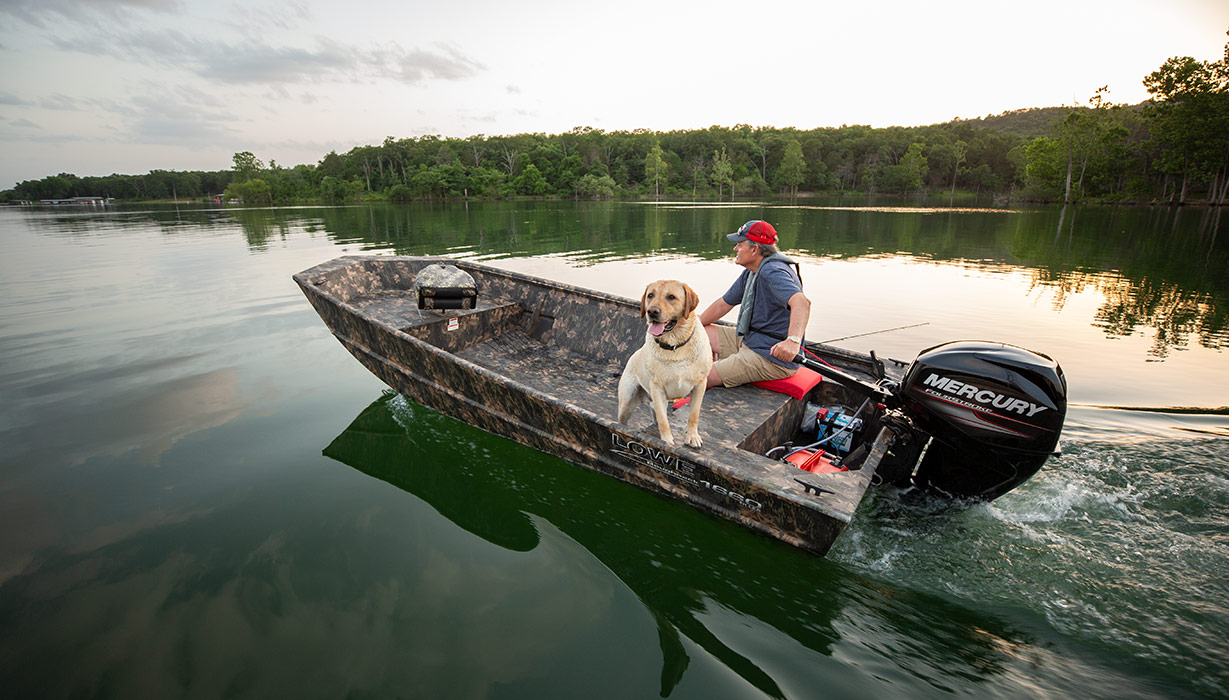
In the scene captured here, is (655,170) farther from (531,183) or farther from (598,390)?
(598,390)

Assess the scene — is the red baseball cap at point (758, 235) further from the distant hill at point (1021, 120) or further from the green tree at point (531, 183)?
the distant hill at point (1021, 120)

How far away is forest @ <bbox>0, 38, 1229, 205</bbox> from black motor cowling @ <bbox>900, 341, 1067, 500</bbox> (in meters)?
83.9

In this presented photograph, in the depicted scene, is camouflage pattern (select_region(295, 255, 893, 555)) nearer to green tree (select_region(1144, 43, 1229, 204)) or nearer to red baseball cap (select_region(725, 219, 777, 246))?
red baseball cap (select_region(725, 219, 777, 246))

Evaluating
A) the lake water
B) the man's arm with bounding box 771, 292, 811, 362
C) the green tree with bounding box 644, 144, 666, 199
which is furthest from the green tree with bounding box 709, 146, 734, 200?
the lake water

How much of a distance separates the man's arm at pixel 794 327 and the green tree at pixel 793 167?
120381mm

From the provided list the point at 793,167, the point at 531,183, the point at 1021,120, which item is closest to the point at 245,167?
the point at 531,183

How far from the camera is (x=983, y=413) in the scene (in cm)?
364

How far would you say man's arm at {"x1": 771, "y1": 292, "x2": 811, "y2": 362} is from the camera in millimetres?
4527

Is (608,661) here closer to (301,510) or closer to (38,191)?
(301,510)

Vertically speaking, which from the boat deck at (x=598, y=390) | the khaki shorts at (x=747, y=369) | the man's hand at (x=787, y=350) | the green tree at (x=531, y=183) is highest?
the green tree at (x=531, y=183)

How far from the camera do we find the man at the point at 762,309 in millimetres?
4941

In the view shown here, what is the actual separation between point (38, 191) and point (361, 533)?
7860 inches

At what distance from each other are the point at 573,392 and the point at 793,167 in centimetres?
12147

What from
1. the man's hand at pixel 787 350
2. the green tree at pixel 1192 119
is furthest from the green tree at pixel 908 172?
the man's hand at pixel 787 350
